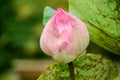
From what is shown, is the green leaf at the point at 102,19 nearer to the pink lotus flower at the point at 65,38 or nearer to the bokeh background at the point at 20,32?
the pink lotus flower at the point at 65,38

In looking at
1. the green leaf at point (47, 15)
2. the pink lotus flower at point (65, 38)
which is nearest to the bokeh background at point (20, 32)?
the green leaf at point (47, 15)

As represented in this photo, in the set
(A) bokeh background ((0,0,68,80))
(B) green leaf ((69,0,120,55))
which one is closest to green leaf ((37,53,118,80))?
(B) green leaf ((69,0,120,55))

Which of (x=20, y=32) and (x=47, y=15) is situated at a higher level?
(x=47, y=15)

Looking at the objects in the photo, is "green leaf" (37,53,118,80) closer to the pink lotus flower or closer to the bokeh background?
the pink lotus flower

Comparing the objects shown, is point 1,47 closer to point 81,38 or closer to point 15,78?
point 15,78

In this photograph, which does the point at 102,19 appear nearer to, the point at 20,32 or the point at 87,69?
the point at 87,69

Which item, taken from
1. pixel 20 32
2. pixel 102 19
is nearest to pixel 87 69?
pixel 102 19
